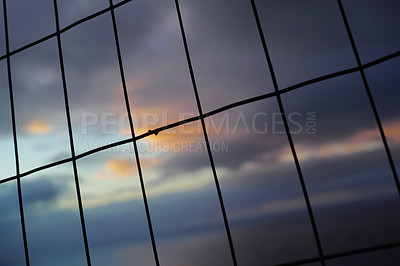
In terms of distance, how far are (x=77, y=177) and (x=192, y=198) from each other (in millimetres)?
3624

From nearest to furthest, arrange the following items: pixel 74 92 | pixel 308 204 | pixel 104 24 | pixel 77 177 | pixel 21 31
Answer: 1. pixel 308 204
2. pixel 77 177
3. pixel 21 31
4. pixel 74 92
5. pixel 104 24

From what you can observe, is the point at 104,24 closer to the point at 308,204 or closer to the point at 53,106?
the point at 53,106

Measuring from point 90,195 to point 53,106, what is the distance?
8.95 feet

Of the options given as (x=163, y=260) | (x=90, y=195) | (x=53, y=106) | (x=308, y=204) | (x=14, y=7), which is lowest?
(x=163, y=260)

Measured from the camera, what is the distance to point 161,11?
717 cm

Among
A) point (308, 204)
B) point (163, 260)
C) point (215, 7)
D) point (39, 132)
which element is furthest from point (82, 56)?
point (308, 204)

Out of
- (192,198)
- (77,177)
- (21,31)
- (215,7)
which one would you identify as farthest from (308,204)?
(215,7)

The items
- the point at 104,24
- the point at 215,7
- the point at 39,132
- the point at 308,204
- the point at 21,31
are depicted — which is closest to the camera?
the point at 308,204

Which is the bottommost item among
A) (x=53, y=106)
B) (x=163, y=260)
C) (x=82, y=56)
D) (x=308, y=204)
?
(x=163, y=260)

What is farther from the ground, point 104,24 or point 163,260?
point 104,24

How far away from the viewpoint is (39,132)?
301 inches

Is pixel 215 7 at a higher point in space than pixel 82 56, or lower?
higher

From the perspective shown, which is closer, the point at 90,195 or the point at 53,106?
the point at 90,195

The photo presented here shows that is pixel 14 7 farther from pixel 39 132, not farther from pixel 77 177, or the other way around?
pixel 77 177
